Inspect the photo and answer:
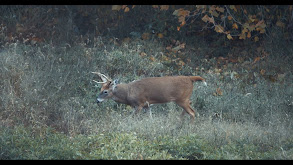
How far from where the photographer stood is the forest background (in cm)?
725

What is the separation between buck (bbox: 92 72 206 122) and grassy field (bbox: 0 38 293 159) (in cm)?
23

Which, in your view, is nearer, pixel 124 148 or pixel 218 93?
pixel 124 148

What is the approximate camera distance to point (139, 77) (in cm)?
1138

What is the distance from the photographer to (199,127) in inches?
331

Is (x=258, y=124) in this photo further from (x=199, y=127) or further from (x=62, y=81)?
(x=62, y=81)

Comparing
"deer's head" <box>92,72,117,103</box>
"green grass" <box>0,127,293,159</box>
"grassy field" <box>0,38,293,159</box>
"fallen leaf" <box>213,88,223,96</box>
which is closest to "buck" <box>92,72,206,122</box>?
"deer's head" <box>92,72,117,103</box>

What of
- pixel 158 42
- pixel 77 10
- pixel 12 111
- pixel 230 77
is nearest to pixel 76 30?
pixel 77 10

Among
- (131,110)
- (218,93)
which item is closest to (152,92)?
(131,110)

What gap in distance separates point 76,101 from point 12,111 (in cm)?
139

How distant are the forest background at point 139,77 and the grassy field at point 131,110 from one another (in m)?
0.02

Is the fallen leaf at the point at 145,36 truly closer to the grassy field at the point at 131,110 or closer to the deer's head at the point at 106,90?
the grassy field at the point at 131,110

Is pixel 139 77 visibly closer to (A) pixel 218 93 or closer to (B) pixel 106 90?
(B) pixel 106 90

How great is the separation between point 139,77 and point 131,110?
168 cm

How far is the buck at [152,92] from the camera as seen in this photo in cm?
954
